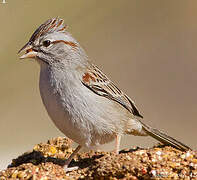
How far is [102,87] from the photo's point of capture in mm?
6539

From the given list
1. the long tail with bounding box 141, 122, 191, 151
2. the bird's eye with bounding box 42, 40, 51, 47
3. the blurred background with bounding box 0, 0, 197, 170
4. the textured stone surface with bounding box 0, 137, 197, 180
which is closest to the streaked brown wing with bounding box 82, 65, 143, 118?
the long tail with bounding box 141, 122, 191, 151

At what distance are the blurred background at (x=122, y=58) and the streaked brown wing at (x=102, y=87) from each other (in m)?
2.83

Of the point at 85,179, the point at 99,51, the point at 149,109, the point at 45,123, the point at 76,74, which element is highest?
the point at 99,51

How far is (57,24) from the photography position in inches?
249

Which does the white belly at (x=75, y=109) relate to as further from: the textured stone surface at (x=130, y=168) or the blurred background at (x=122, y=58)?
the blurred background at (x=122, y=58)

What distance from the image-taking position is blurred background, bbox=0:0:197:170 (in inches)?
409

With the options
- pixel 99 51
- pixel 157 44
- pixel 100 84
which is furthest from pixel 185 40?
pixel 100 84

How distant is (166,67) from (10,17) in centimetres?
325

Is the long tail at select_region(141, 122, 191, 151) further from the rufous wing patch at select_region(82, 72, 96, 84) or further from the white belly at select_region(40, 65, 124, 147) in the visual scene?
the rufous wing patch at select_region(82, 72, 96, 84)

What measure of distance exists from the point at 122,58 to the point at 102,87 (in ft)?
16.3

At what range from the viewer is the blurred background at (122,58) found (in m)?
10.4

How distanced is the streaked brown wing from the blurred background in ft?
9.29

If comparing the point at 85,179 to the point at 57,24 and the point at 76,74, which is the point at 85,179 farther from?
the point at 57,24

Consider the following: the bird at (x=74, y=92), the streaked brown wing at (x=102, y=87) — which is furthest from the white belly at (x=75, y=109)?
the streaked brown wing at (x=102, y=87)
